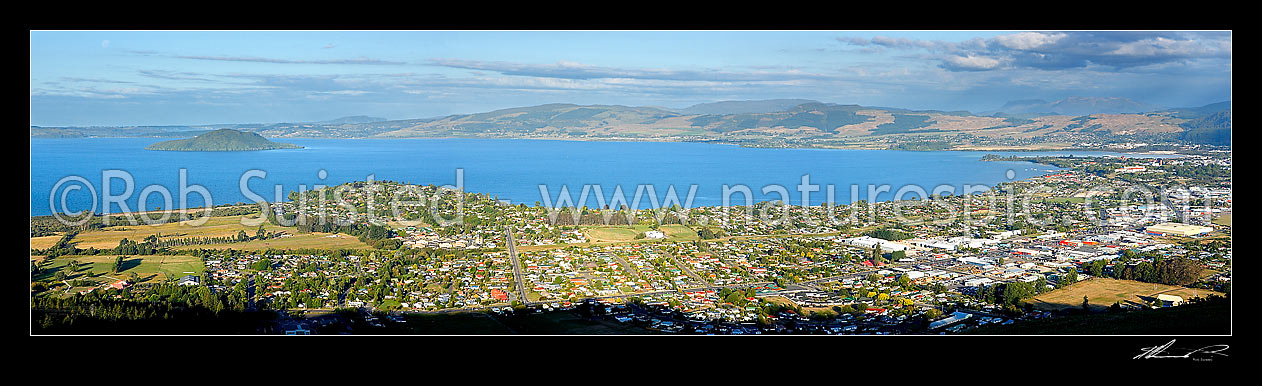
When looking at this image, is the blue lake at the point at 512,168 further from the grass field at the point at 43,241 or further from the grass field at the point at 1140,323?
the grass field at the point at 1140,323
